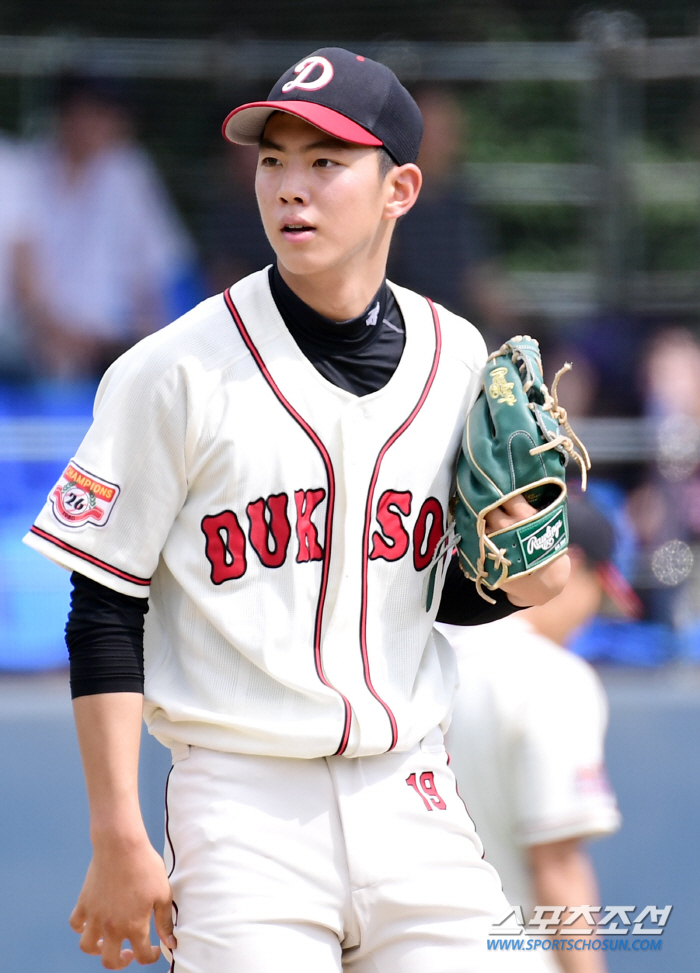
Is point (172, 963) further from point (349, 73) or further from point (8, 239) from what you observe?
point (8, 239)

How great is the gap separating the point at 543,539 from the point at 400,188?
0.56 metres

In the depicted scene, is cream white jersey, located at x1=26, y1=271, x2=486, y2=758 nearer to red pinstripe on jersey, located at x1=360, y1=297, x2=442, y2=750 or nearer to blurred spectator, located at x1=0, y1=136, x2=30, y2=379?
red pinstripe on jersey, located at x1=360, y1=297, x2=442, y2=750

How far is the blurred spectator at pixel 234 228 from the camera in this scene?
4.45 meters

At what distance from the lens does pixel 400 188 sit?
75.3 inches

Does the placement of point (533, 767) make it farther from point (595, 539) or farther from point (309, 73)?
point (309, 73)

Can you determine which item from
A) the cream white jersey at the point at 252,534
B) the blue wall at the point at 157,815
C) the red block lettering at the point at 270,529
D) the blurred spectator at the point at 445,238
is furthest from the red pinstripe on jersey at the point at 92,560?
the blurred spectator at the point at 445,238

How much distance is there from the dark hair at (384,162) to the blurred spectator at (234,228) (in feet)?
8.49

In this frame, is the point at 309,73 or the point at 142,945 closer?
the point at 142,945

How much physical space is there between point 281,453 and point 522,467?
35cm

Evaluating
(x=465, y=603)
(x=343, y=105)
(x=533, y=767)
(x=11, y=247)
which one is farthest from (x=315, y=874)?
(x=11, y=247)

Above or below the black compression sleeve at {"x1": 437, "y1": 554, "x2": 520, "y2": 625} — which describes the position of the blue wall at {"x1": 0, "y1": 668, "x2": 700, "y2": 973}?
below

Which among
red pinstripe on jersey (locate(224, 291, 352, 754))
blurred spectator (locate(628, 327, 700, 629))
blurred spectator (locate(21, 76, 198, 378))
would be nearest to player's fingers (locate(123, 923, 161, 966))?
red pinstripe on jersey (locate(224, 291, 352, 754))

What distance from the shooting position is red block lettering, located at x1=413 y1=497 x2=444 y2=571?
188 cm

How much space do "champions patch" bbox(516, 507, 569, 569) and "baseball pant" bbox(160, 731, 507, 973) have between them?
35 cm
